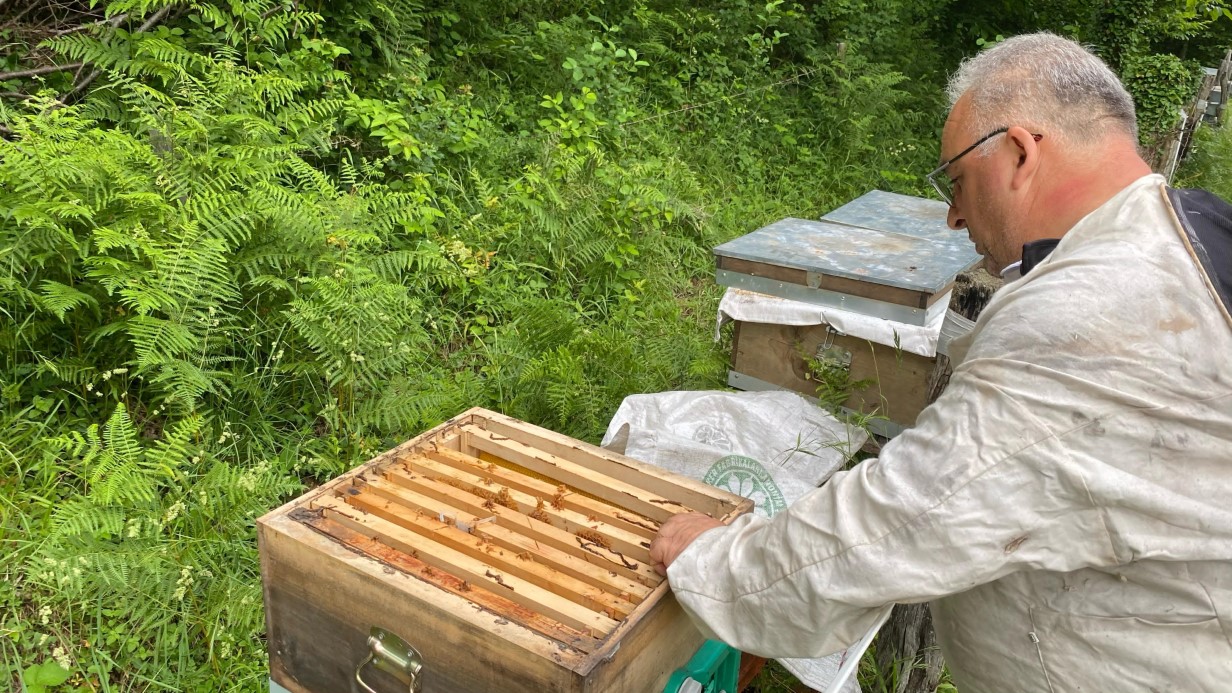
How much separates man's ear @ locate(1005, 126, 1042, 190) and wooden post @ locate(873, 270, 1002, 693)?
1103mm

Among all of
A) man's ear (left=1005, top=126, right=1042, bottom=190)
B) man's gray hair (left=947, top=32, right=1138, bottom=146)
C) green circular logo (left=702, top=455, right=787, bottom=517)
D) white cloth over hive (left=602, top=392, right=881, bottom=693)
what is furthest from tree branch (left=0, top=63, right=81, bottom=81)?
man's ear (left=1005, top=126, right=1042, bottom=190)

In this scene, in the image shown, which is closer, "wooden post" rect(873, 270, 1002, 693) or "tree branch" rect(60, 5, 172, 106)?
"wooden post" rect(873, 270, 1002, 693)

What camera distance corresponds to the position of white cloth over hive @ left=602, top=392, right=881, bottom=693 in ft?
9.57

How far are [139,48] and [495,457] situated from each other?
128 inches

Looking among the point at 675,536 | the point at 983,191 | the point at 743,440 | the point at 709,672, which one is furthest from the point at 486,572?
the point at 743,440

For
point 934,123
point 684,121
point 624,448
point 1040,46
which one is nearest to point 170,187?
point 624,448

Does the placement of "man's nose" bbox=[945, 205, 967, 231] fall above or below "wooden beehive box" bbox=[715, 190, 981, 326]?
above

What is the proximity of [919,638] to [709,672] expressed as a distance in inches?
49.8

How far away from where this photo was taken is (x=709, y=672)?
6.52 feet

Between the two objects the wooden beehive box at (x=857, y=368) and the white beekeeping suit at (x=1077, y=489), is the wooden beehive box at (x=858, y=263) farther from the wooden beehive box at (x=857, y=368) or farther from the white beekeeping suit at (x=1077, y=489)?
the white beekeeping suit at (x=1077, y=489)

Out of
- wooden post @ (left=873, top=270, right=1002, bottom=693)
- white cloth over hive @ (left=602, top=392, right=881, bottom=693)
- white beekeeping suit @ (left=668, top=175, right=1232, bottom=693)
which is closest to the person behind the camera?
white beekeeping suit @ (left=668, top=175, right=1232, bottom=693)

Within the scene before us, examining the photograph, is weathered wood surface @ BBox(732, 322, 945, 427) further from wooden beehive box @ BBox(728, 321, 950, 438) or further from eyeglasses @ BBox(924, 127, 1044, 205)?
eyeglasses @ BBox(924, 127, 1044, 205)

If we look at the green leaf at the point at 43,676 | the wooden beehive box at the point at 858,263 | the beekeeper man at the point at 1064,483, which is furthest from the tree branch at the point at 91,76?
the beekeeper man at the point at 1064,483

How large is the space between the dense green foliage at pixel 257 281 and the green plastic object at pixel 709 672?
5.30 ft
